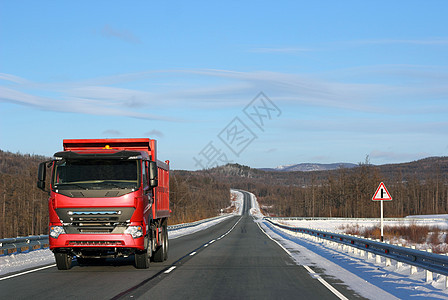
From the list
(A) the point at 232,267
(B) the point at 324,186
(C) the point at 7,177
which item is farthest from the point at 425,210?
(A) the point at 232,267

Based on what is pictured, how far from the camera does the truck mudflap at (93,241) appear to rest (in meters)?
13.2

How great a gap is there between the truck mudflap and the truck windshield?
1273 mm

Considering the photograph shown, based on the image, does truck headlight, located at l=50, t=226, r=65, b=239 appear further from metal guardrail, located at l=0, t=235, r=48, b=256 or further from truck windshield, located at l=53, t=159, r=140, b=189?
metal guardrail, located at l=0, t=235, r=48, b=256

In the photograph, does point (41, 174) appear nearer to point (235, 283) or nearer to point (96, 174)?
point (96, 174)

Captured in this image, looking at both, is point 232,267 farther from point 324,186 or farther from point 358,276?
point 324,186

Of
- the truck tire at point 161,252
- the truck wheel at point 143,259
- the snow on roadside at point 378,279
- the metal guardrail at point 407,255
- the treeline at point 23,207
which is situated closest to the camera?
the snow on roadside at point 378,279

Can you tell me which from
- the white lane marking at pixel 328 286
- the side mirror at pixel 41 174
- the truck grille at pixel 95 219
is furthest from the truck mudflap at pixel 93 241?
the white lane marking at pixel 328 286

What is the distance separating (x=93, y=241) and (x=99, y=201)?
41.8 inches

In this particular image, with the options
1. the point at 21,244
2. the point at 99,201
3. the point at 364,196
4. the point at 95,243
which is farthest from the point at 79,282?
the point at 364,196

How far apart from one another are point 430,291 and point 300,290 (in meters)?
2.75

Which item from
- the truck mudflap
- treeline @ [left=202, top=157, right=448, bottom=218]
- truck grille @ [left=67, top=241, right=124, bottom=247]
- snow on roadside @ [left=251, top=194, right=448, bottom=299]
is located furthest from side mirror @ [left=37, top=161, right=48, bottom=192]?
treeline @ [left=202, top=157, right=448, bottom=218]

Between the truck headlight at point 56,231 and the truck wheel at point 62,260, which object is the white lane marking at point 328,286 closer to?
the truck headlight at point 56,231

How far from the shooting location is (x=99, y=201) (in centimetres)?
1320

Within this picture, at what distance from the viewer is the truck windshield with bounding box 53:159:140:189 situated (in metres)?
13.4
